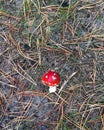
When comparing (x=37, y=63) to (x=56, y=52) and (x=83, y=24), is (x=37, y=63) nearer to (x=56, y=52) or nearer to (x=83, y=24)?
(x=56, y=52)

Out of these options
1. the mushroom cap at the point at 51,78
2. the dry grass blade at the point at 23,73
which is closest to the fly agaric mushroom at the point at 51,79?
the mushroom cap at the point at 51,78

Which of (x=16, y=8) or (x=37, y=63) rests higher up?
(x=16, y=8)

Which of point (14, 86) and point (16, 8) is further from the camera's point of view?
point (16, 8)

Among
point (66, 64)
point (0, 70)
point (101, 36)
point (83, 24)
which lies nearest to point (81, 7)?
point (83, 24)

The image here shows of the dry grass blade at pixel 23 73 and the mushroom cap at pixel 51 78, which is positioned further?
the dry grass blade at pixel 23 73

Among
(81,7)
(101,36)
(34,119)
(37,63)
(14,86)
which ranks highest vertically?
(81,7)

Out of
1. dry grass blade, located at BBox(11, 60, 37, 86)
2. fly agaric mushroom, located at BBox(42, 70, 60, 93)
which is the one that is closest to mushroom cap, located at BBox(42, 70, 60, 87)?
fly agaric mushroom, located at BBox(42, 70, 60, 93)

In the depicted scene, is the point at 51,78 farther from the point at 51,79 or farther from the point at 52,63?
the point at 52,63

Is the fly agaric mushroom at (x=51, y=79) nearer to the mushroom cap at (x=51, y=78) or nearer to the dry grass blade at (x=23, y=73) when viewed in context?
the mushroom cap at (x=51, y=78)
